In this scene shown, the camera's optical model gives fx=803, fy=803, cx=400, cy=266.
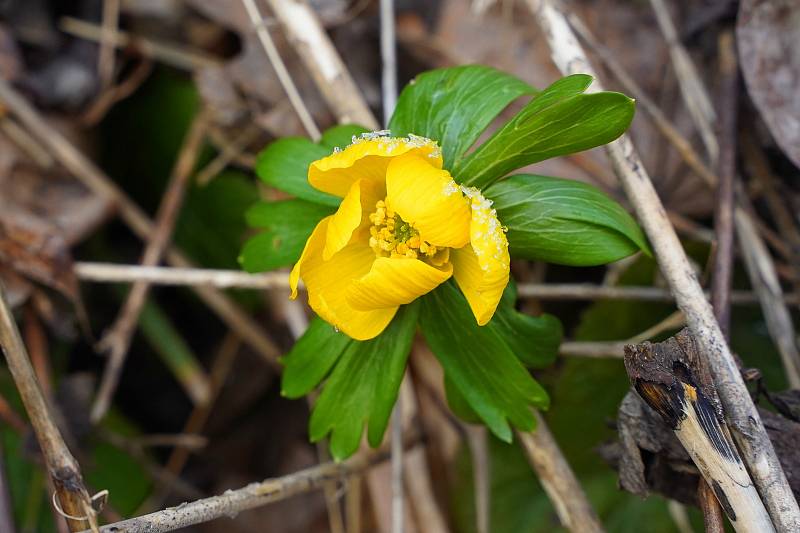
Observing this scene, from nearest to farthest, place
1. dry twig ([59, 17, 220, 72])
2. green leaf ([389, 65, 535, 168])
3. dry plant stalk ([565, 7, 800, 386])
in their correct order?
green leaf ([389, 65, 535, 168]) < dry plant stalk ([565, 7, 800, 386]) < dry twig ([59, 17, 220, 72])

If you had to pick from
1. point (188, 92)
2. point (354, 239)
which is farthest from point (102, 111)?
point (354, 239)

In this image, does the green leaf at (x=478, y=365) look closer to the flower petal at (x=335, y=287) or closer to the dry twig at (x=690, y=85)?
the flower petal at (x=335, y=287)

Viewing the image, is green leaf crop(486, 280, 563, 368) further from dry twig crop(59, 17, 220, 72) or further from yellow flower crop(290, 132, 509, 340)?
dry twig crop(59, 17, 220, 72)

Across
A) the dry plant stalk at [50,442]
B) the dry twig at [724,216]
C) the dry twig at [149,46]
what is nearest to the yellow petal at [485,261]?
the dry twig at [724,216]

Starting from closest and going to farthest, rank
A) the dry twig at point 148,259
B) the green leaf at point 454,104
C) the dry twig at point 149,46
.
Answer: the green leaf at point 454,104, the dry twig at point 148,259, the dry twig at point 149,46

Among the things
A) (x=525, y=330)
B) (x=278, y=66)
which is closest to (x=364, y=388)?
(x=525, y=330)

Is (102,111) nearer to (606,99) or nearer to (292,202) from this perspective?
(292,202)

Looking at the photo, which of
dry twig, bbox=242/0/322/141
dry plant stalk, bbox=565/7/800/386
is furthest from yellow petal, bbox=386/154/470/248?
dry plant stalk, bbox=565/7/800/386
